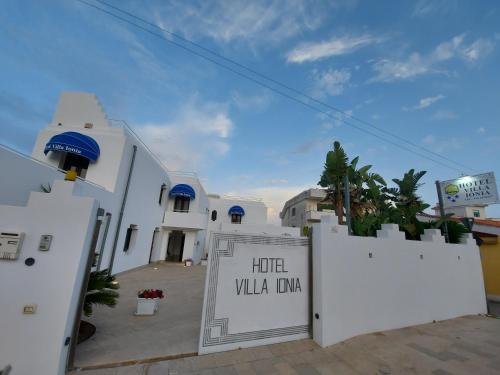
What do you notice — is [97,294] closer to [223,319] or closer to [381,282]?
[223,319]

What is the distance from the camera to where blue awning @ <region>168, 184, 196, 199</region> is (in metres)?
17.1

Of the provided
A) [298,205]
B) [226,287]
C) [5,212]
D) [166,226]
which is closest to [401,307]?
[226,287]

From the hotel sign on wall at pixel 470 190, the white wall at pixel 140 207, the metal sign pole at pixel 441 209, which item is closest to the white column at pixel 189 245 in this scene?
the white wall at pixel 140 207

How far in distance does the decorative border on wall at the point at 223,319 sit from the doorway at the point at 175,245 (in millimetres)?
14622

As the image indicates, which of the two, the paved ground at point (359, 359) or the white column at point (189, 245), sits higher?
the white column at point (189, 245)

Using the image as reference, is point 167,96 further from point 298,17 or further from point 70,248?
point 70,248

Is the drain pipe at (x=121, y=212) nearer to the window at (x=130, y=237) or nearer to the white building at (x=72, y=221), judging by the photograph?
the white building at (x=72, y=221)

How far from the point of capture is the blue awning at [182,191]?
56.2ft

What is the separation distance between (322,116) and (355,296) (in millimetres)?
6910

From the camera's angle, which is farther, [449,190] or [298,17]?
[449,190]

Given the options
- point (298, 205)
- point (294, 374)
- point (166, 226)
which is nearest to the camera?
point (294, 374)

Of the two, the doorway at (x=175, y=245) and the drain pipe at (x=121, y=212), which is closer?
the drain pipe at (x=121, y=212)

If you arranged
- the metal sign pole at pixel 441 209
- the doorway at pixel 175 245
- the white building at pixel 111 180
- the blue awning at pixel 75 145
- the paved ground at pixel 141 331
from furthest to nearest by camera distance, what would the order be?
the doorway at pixel 175 245, the metal sign pole at pixel 441 209, the blue awning at pixel 75 145, the white building at pixel 111 180, the paved ground at pixel 141 331

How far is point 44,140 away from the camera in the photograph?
398 inches
